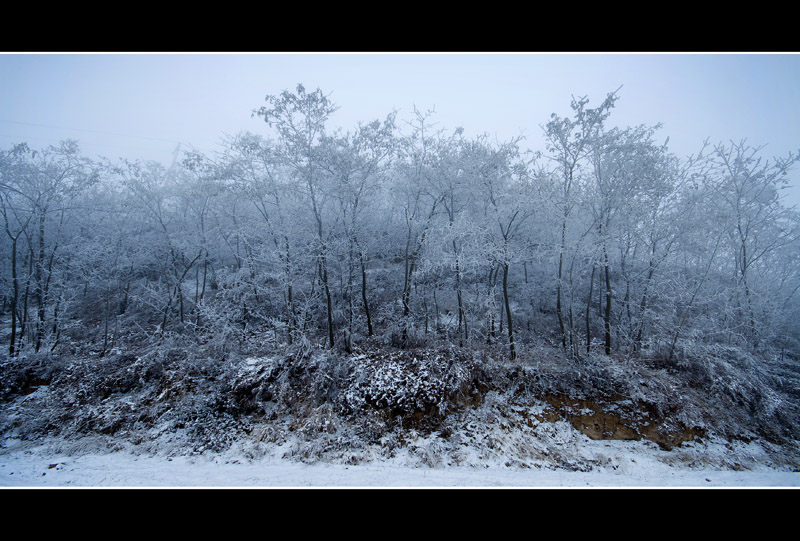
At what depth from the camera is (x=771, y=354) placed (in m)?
10.8

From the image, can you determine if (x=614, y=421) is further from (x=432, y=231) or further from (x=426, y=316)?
(x=432, y=231)

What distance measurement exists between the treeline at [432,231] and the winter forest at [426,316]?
10 centimetres

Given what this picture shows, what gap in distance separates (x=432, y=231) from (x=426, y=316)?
3.32m

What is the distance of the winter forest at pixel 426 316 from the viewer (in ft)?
25.7

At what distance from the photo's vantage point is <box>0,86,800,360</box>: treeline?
9492 millimetres

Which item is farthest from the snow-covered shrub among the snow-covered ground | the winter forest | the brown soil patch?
the brown soil patch

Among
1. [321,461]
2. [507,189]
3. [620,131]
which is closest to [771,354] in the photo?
[620,131]

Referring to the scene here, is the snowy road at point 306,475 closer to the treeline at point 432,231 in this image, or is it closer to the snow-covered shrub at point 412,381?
the snow-covered shrub at point 412,381

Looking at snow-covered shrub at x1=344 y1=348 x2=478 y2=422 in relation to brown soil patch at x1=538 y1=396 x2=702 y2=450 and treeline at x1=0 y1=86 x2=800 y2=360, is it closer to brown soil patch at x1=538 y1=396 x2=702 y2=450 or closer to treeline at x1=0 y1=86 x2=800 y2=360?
treeline at x1=0 y1=86 x2=800 y2=360

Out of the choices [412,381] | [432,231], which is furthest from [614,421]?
[432,231]

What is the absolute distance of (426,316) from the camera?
10945 millimetres
